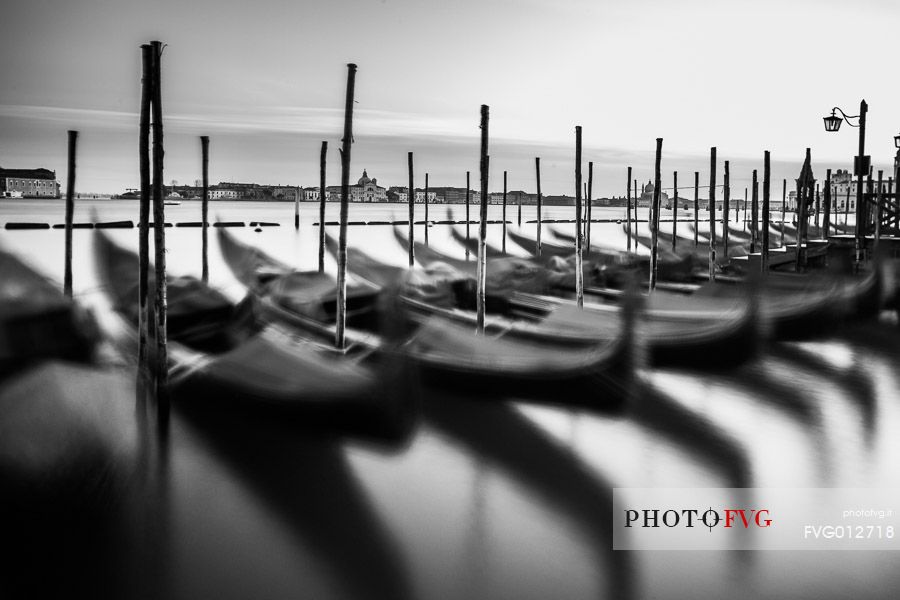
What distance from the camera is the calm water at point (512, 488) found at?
3.93 m

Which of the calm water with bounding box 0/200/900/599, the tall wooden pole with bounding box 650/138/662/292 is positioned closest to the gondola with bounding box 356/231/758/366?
the calm water with bounding box 0/200/900/599


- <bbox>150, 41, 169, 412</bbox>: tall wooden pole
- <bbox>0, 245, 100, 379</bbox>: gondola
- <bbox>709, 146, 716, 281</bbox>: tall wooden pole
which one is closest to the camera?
<bbox>150, 41, 169, 412</bbox>: tall wooden pole

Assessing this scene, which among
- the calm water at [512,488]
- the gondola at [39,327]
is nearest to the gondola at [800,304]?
the calm water at [512,488]

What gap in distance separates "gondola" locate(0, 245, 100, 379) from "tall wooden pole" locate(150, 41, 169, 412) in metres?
1.86

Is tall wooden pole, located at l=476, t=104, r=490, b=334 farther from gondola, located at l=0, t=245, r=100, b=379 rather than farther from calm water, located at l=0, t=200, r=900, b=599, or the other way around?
gondola, located at l=0, t=245, r=100, b=379

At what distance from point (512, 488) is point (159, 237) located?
3811 mm

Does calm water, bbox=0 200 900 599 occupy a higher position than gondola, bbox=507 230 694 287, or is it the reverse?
gondola, bbox=507 230 694 287

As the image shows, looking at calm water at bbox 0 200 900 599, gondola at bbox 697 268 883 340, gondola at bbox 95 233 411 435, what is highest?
gondola at bbox 697 268 883 340

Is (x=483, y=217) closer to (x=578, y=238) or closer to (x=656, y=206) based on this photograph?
(x=578, y=238)

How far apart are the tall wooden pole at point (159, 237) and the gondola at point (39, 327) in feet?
6.09

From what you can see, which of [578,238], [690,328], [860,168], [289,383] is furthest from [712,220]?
[289,383]

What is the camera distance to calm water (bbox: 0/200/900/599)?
12.9ft

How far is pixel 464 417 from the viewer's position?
655 centimetres

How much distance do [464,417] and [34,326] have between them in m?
5.39
